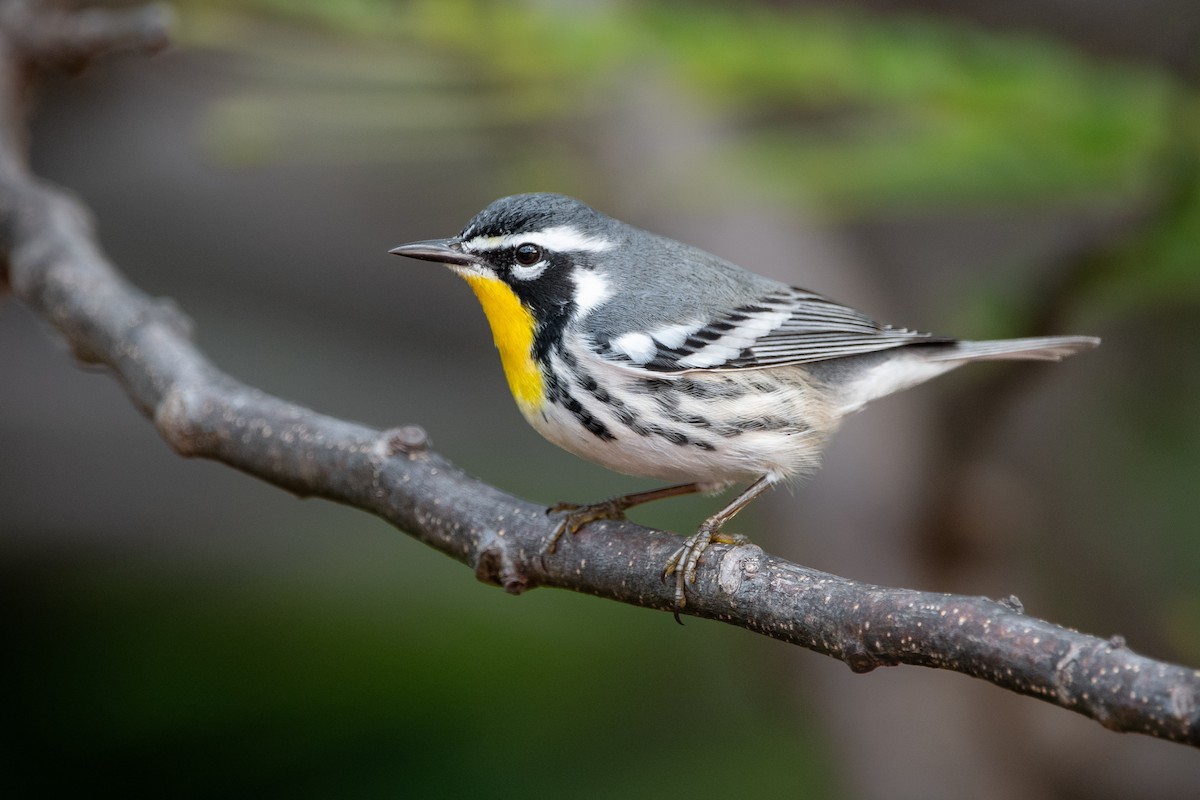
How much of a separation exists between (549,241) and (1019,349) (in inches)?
52.0

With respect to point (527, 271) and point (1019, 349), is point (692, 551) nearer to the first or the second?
point (527, 271)

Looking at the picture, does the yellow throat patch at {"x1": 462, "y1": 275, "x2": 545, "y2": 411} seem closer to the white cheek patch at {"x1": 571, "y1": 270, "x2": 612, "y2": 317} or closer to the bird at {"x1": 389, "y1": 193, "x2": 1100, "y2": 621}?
the bird at {"x1": 389, "y1": 193, "x2": 1100, "y2": 621}

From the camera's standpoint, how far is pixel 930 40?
3.27 meters

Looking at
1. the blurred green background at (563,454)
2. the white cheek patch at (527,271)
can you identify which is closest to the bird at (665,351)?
the white cheek patch at (527,271)

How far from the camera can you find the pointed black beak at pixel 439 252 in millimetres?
2947

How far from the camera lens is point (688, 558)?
2.32 meters

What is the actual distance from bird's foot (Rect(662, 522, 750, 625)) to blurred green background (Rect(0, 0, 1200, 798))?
1323 mm

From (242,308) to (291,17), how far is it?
13.2 feet

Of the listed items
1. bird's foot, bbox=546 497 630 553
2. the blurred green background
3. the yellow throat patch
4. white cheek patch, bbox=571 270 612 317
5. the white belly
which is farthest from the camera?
the blurred green background

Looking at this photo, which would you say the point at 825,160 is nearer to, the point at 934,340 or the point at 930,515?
the point at 934,340

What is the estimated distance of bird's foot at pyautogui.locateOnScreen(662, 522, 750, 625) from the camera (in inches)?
87.6

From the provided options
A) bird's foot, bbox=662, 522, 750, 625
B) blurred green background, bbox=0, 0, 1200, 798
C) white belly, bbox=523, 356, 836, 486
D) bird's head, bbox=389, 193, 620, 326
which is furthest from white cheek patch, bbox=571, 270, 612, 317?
bird's foot, bbox=662, 522, 750, 625

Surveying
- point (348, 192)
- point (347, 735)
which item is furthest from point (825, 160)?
point (348, 192)

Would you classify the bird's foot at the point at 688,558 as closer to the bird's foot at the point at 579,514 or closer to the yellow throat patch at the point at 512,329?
the bird's foot at the point at 579,514
